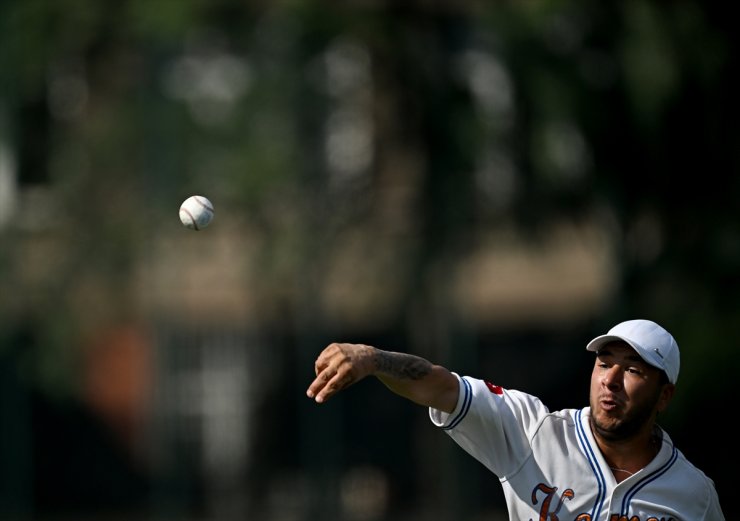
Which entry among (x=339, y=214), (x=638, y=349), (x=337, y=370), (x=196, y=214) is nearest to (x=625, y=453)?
(x=638, y=349)

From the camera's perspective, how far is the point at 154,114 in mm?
19516

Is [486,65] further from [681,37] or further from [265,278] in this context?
[265,278]

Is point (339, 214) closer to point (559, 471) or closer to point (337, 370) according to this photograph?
point (559, 471)

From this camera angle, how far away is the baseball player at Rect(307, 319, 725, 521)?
6.30 m

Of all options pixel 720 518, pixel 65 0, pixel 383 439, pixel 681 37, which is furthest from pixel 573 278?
pixel 720 518

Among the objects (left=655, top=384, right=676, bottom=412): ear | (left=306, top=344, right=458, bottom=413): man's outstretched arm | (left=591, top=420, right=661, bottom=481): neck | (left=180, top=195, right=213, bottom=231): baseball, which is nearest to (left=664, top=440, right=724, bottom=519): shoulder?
(left=591, top=420, right=661, bottom=481): neck

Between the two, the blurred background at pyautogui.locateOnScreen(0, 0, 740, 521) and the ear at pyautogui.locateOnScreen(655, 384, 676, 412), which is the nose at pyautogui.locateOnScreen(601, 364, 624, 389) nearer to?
the ear at pyautogui.locateOnScreen(655, 384, 676, 412)

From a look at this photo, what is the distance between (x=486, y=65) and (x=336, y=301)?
363cm

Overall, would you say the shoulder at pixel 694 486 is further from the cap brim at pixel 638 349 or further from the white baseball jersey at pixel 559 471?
the cap brim at pixel 638 349

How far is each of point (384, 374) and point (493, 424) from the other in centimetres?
51

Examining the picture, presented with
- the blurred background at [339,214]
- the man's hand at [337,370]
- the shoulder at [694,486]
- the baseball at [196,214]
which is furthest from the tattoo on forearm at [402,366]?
the blurred background at [339,214]

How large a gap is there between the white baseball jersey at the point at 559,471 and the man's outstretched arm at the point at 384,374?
0.07 metres

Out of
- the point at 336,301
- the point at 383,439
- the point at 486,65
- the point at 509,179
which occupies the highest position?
the point at 486,65

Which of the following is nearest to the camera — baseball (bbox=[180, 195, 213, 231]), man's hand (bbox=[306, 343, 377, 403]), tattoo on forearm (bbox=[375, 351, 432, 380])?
man's hand (bbox=[306, 343, 377, 403])
